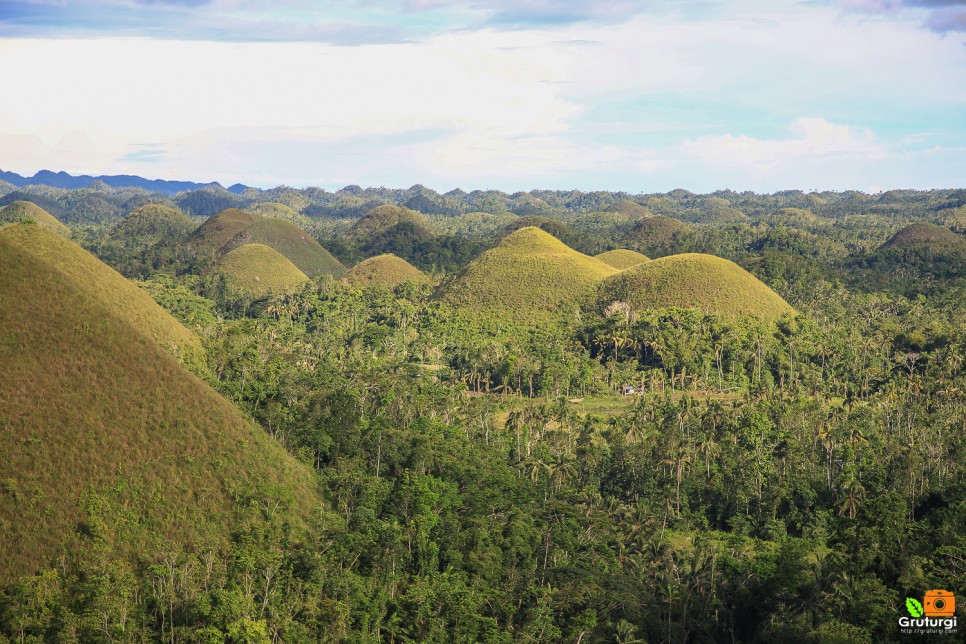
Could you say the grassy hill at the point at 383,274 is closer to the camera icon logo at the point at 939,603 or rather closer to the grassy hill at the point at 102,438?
the grassy hill at the point at 102,438

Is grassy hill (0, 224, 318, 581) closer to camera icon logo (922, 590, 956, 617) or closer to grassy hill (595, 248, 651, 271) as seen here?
camera icon logo (922, 590, 956, 617)

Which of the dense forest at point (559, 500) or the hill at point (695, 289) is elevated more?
the hill at point (695, 289)

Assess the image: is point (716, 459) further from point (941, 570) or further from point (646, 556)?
point (941, 570)

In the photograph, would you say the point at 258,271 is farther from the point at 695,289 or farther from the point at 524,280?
the point at 695,289

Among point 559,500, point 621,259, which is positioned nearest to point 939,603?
point 559,500

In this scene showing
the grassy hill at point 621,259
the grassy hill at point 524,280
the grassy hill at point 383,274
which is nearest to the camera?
the grassy hill at point 524,280

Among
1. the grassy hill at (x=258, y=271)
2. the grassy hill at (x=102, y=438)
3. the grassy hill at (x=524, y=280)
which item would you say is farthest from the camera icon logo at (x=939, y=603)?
the grassy hill at (x=258, y=271)

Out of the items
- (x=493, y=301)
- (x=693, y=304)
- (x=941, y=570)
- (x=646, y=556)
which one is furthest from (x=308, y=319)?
(x=941, y=570)
